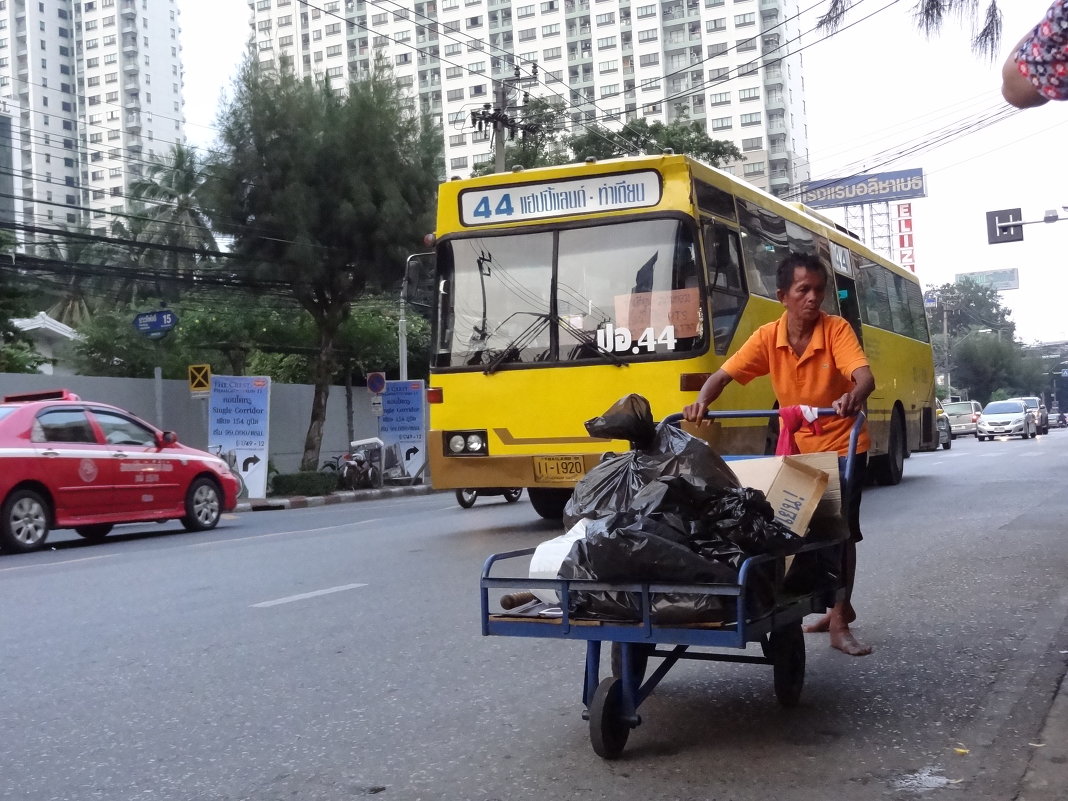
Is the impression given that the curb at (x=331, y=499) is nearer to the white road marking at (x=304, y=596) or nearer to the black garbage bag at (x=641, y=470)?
the white road marking at (x=304, y=596)

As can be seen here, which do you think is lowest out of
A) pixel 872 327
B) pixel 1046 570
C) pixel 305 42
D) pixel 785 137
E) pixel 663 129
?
pixel 1046 570

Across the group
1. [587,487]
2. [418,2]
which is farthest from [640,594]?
[418,2]

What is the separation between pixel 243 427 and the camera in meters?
22.8

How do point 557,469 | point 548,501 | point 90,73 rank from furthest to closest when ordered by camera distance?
point 90,73 < point 548,501 < point 557,469

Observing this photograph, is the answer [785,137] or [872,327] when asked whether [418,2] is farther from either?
[872,327]

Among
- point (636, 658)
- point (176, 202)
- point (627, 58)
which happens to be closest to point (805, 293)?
point (636, 658)

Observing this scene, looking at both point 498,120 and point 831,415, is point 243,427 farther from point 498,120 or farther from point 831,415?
point 831,415

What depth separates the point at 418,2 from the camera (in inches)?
4850

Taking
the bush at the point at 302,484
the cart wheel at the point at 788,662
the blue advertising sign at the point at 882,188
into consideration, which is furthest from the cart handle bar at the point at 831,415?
the blue advertising sign at the point at 882,188

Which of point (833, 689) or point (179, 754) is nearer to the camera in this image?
point (179, 754)

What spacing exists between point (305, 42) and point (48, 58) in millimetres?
33105

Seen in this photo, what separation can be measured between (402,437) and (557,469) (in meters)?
16.5

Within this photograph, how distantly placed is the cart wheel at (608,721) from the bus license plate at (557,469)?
6342mm

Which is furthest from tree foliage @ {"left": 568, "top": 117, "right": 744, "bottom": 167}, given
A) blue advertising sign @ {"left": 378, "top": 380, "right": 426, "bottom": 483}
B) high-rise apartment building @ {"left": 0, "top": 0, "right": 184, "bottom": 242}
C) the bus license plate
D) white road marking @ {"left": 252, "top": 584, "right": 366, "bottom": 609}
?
high-rise apartment building @ {"left": 0, "top": 0, "right": 184, "bottom": 242}
